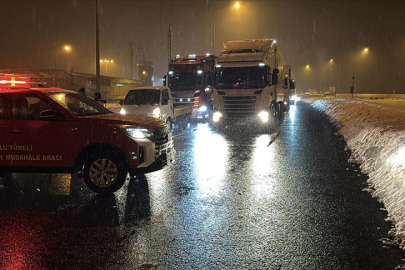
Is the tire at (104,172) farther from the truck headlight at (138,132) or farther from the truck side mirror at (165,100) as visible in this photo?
the truck side mirror at (165,100)

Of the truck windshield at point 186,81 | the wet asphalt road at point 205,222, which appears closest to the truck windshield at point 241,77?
the truck windshield at point 186,81

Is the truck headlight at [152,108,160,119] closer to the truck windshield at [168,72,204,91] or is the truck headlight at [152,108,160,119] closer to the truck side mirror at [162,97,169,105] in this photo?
the truck side mirror at [162,97,169,105]

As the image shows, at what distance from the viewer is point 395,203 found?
18.6 ft

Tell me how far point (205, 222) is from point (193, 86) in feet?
52.3

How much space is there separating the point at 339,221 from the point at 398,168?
2.43 meters

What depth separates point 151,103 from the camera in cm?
1477

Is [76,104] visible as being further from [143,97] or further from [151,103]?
[143,97]

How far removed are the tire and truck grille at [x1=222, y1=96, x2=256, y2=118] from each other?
1240cm

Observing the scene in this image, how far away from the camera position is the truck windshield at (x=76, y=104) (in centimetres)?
708

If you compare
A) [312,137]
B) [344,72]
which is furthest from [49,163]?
[344,72]

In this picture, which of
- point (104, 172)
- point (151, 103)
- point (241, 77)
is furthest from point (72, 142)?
point (241, 77)

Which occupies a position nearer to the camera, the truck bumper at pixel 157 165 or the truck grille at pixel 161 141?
the truck bumper at pixel 157 165

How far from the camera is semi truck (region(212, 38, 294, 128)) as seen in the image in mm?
18281

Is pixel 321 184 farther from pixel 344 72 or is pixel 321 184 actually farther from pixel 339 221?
pixel 344 72
